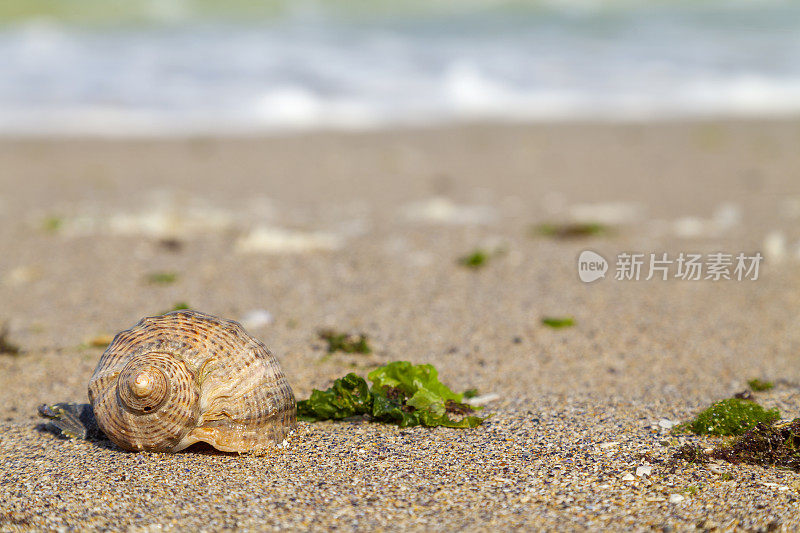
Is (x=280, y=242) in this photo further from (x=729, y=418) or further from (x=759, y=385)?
(x=729, y=418)

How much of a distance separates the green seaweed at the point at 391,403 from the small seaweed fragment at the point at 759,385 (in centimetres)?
129

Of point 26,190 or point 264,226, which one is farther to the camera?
point 26,190

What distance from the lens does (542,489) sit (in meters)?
2.37

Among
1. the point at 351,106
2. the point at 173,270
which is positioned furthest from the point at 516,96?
the point at 173,270

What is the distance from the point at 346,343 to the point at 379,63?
38.1ft

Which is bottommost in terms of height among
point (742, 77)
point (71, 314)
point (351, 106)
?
point (71, 314)

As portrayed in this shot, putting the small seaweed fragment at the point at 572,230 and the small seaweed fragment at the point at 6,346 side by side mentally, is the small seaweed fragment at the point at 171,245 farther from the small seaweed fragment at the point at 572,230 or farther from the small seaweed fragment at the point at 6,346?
the small seaweed fragment at the point at 572,230

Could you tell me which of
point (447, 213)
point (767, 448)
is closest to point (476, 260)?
point (447, 213)

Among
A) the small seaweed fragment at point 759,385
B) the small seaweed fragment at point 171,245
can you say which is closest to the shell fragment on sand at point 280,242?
the small seaweed fragment at point 171,245

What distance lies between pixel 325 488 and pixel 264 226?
145 inches

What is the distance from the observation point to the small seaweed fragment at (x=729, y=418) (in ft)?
8.97

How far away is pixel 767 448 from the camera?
8.37 feet

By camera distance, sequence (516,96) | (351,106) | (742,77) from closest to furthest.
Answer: (351,106) → (516,96) → (742,77)

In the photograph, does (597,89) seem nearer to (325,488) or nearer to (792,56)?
(792,56)
